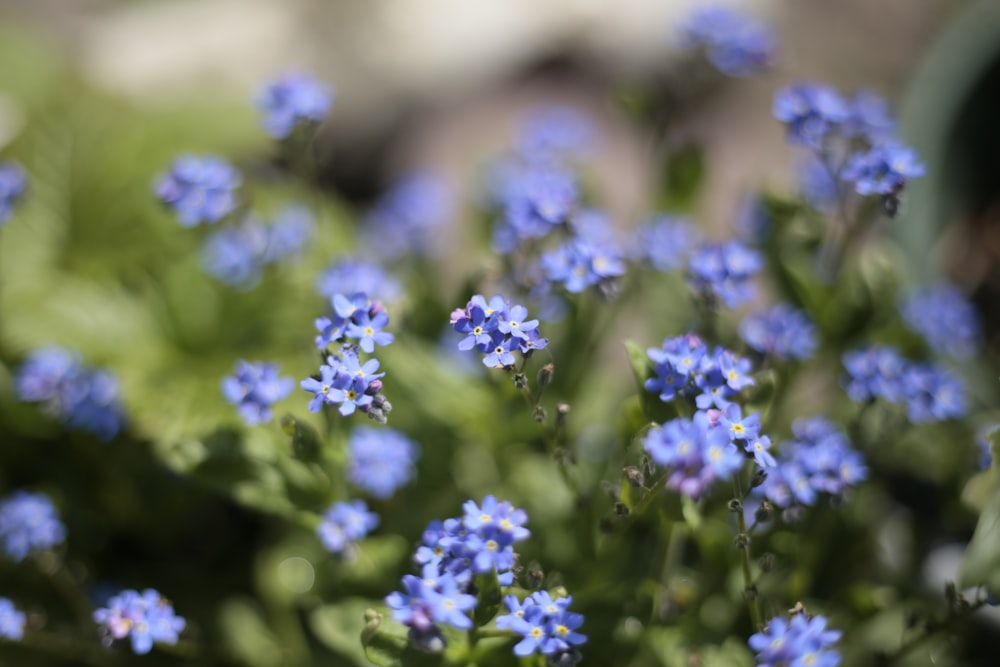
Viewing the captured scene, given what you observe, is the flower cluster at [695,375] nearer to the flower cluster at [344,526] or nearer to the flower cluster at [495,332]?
the flower cluster at [495,332]

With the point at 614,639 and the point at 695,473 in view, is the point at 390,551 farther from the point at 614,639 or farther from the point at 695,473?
the point at 695,473

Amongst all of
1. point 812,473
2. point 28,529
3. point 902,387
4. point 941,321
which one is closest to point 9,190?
point 28,529

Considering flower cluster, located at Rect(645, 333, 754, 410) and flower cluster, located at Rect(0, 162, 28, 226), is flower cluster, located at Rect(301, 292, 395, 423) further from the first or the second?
flower cluster, located at Rect(0, 162, 28, 226)

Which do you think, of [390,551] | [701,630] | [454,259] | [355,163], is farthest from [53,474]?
[355,163]

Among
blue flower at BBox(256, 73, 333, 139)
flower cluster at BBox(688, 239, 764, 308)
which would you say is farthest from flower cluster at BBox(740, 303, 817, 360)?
blue flower at BBox(256, 73, 333, 139)

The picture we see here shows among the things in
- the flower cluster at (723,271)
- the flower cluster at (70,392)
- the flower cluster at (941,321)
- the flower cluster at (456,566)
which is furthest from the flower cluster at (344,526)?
the flower cluster at (941,321)

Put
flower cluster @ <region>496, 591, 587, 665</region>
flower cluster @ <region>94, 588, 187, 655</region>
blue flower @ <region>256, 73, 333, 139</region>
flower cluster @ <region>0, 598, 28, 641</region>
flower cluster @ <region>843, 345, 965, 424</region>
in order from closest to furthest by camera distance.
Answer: flower cluster @ <region>496, 591, 587, 665</region> < flower cluster @ <region>94, 588, 187, 655</region> < flower cluster @ <region>0, 598, 28, 641</region> < flower cluster @ <region>843, 345, 965, 424</region> < blue flower @ <region>256, 73, 333, 139</region>

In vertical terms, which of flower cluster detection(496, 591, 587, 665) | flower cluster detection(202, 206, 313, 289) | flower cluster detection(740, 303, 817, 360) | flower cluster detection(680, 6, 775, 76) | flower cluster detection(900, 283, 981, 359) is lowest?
flower cluster detection(496, 591, 587, 665)
